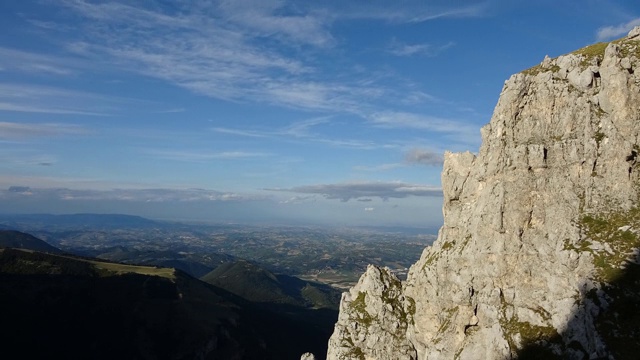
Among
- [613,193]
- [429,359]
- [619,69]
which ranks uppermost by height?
[619,69]

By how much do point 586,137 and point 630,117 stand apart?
7.60 metres

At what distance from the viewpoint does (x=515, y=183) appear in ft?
266

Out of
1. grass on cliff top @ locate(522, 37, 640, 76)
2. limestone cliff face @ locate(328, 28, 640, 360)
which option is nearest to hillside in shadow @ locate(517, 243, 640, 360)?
limestone cliff face @ locate(328, 28, 640, 360)

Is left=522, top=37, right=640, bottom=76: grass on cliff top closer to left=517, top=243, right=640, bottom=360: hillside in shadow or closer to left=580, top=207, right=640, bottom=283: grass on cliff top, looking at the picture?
left=580, top=207, right=640, bottom=283: grass on cliff top

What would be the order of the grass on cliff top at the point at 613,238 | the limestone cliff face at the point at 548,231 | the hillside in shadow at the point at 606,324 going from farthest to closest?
the grass on cliff top at the point at 613,238 < the limestone cliff face at the point at 548,231 < the hillside in shadow at the point at 606,324

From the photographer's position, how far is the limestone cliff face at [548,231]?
65500 millimetres

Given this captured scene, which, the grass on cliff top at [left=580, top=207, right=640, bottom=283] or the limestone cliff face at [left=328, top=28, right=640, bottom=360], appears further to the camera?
the grass on cliff top at [left=580, top=207, right=640, bottom=283]

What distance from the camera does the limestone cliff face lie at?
215 feet

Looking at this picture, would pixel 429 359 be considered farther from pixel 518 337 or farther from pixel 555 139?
pixel 555 139

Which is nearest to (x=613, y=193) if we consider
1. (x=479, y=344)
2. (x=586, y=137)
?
(x=586, y=137)

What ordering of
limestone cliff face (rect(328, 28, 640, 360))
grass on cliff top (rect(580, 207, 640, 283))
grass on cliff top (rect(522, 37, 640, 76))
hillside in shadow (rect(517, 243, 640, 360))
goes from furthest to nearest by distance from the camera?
grass on cliff top (rect(522, 37, 640, 76)) → grass on cliff top (rect(580, 207, 640, 283)) → limestone cliff face (rect(328, 28, 640, 360)) → hillside in shadow (rect(517, 243, 640, 360))

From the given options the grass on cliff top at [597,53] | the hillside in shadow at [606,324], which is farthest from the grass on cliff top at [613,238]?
the grass on cliff top at [597,53]

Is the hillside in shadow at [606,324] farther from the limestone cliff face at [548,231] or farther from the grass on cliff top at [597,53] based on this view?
the grass on cliff top at [597,53]

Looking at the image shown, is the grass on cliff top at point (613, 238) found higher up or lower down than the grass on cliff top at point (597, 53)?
lower down
